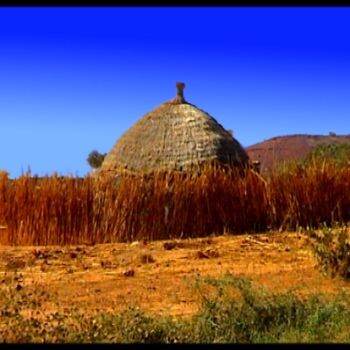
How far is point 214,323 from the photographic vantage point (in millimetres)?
6766

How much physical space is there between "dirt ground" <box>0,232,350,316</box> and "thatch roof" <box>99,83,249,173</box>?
3188mm

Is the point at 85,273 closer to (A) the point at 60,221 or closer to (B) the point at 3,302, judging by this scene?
(B) the point at 3,302

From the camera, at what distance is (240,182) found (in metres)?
15.8

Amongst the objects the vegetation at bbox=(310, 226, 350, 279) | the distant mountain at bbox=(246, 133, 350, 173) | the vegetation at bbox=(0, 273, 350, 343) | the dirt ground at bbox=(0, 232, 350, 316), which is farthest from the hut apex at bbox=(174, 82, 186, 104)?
the vegetation at bbox=(0, 273, 350, 343)

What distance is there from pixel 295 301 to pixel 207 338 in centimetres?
120

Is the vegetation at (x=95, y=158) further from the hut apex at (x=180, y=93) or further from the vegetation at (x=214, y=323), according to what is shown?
the vegetation at (x=214, y=323)

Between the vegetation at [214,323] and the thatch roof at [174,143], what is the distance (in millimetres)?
9958

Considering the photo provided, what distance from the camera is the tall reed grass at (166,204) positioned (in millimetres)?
14672

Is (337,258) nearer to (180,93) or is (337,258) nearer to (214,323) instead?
(214,323)

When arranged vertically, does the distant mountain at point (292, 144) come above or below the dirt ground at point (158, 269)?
above

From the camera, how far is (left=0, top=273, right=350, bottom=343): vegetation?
639 centimetres

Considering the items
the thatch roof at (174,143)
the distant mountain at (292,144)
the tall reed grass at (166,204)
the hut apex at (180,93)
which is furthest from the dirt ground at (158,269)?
the distant mountain at (292,144)

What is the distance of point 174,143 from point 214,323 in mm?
11388

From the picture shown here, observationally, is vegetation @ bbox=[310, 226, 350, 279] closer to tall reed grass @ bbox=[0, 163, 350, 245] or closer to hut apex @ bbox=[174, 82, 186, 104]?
tall reed grass @ bbox=[0, 163, 350, 245]
